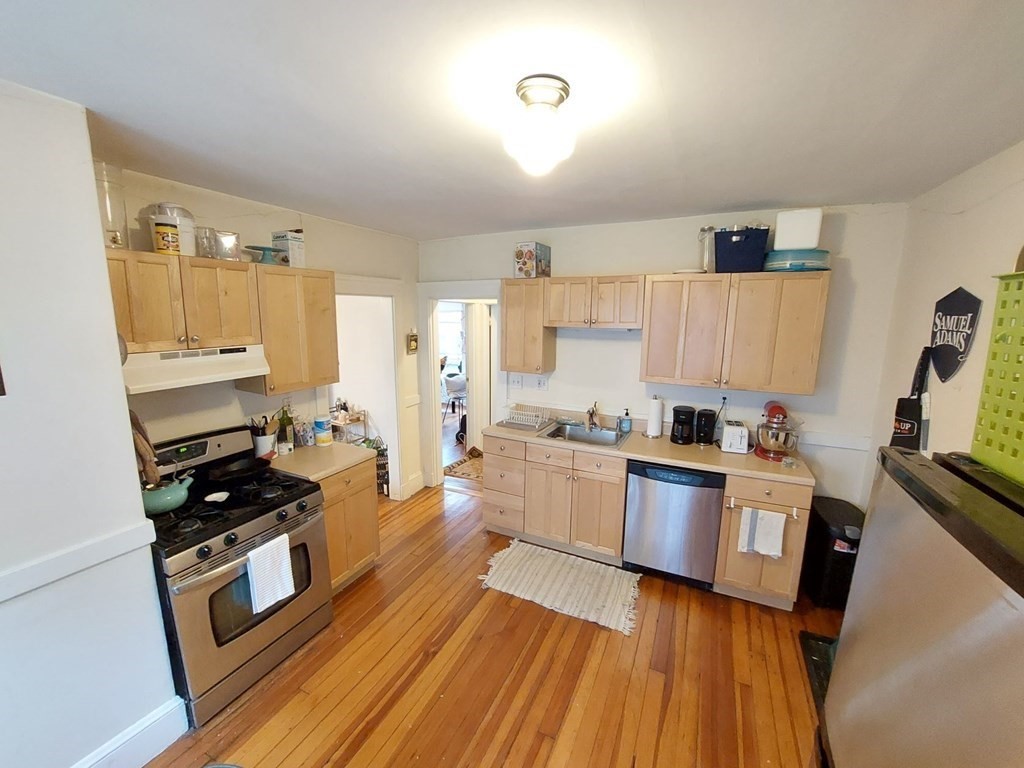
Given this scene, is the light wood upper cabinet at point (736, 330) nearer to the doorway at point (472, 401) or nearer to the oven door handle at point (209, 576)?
the doorway at point (472, 401)

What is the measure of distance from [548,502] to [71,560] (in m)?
2.55

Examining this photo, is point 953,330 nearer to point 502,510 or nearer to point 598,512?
point 598,512

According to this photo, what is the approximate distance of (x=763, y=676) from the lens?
2.12 metres

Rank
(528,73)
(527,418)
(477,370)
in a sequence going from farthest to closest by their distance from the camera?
(477,370) → (527,418) → (528,73)

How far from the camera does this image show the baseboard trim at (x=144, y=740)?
5.26ft

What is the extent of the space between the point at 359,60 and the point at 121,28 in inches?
22.4

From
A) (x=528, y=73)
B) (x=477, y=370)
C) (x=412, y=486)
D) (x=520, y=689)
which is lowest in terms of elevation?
(x=520, y=689)

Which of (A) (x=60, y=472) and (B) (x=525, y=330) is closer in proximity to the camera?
(A) (x=60, y=472)

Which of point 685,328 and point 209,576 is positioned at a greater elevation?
point 685,328

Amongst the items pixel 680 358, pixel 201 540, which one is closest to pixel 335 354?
pixel 201 540

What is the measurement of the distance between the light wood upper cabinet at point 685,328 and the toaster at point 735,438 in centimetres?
35

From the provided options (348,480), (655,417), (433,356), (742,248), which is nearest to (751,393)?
(655,417)

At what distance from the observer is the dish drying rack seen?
3485 mm

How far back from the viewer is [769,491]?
2473 mm
